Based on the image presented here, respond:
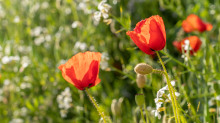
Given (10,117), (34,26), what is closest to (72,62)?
(10,117)

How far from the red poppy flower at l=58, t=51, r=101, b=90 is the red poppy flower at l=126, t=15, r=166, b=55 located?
0.11 metres

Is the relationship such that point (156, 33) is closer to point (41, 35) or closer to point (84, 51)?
point (84, 51)

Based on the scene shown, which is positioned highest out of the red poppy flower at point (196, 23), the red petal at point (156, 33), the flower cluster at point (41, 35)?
the flower cluster at point (41, 35)

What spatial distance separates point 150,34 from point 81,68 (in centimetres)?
19

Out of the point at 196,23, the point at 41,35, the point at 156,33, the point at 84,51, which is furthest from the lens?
the point at 41,35

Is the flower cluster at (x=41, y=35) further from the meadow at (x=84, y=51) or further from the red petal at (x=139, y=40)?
the red petal at (x=139, y=40)

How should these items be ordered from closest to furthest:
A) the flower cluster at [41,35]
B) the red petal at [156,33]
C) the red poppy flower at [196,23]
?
the red petal at [156,33] → the red poppy flower at [196,23] → the flower cluster at [41,35]

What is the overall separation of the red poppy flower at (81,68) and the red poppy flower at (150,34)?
107mm

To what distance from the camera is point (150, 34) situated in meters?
0.57

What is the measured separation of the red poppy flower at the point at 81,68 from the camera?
62 centimetres

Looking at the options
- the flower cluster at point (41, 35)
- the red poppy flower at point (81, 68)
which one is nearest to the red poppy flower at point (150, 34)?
the red poppy flower at point (81, 68)

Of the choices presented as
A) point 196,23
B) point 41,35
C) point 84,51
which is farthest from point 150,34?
point 41,35

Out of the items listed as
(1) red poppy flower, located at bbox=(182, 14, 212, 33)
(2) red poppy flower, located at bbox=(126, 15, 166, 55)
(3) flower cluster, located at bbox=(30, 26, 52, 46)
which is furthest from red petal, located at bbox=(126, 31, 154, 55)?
(3) flower cluster, located at bbox=(30, 26, 52, 46)

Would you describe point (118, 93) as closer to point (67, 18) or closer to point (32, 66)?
point (32, 66)
